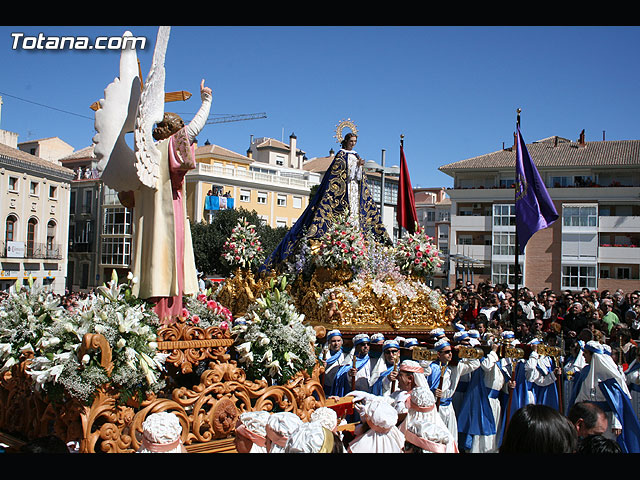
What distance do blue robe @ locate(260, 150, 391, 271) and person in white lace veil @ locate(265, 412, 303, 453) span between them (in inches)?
314

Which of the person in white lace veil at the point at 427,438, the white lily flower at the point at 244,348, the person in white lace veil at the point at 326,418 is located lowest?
the person in white lace veil at the point at 427,438

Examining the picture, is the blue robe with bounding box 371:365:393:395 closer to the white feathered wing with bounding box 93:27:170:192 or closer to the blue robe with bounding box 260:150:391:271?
the white feathered wing with bounding box 93:27:170:192

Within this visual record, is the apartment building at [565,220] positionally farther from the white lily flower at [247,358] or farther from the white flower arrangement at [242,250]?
the white lily flower at [247,358]

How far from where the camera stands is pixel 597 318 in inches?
508

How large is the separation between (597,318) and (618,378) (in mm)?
5957

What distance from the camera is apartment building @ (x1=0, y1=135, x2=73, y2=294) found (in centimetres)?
3619

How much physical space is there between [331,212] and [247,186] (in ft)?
122

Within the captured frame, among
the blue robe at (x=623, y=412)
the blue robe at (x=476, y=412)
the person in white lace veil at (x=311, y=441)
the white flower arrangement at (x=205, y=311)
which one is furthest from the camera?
the blue robe at (x=476, y=412)

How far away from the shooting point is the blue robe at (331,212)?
12030 mm

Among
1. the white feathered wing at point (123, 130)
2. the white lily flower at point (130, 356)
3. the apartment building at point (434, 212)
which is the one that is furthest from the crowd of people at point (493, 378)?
the apartment building at point (434, 212)

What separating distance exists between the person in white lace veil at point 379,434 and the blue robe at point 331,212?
24.8 feet

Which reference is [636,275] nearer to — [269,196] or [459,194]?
[459,194]

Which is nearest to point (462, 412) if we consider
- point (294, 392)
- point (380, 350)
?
point (380, 350)

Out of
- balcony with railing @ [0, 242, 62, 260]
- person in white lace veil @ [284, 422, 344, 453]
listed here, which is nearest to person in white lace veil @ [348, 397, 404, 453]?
person in white lace veil @ [284, 422, 344, 453]
